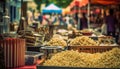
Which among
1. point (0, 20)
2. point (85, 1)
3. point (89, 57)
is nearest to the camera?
point (89, 57)

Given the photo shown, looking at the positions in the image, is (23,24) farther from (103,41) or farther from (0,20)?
(103,41)

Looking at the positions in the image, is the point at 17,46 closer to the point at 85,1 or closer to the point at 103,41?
the point at 103,41

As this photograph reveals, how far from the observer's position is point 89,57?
17.3 ft

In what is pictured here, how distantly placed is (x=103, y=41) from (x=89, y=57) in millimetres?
2514

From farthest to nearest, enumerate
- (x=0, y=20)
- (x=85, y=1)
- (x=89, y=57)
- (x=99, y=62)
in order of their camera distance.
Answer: (x=85, y=1), (x=0, y=20), (x=89, y=57), (x=99, y=62)

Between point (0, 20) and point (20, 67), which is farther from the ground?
point (0, 20)

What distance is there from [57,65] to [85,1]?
14417 mm

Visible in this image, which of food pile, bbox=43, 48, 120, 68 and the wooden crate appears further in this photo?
the wooden crate

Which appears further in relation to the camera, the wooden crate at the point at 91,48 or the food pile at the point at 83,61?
the wooden crate at the point at 91,48

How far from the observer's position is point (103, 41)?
7.74m

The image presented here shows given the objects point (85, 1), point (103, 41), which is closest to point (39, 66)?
point (103, 41)

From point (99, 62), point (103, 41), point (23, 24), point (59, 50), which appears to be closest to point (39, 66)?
point (99, 62)

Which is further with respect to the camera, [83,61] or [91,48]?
[91,48]

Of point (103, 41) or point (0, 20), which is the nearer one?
point (103, 41)
